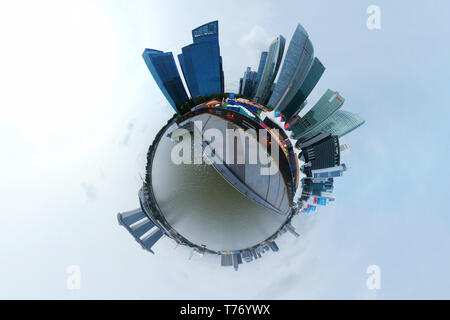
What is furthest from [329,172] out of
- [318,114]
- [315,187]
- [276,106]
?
[276,106]

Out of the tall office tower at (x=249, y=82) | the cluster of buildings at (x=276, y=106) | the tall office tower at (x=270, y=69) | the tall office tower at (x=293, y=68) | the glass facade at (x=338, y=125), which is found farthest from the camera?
the tall office tower at (x=249, y=82)

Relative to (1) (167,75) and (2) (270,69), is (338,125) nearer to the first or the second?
(2) (270,69)

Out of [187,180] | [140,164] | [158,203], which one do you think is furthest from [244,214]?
[140,164]

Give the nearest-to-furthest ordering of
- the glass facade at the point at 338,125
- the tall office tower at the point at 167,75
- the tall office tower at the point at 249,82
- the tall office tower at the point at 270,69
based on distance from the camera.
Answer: the tall office tower at the point at 167,75
the tall office tower at the point at 270,69
the glass facade at the point at 338,125
the tall office tower at the point at 249,82

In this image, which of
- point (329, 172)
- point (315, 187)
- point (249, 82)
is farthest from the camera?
point (249, 82)

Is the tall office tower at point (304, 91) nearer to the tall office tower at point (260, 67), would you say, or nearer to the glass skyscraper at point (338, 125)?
the glass skyscraper at point (338, 125)

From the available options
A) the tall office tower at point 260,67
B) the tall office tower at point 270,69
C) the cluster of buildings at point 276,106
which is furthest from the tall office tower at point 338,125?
the tall office tower at point 260,67

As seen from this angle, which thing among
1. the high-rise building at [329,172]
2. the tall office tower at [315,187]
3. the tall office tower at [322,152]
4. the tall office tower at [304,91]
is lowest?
the tall office tower at [315,187]
